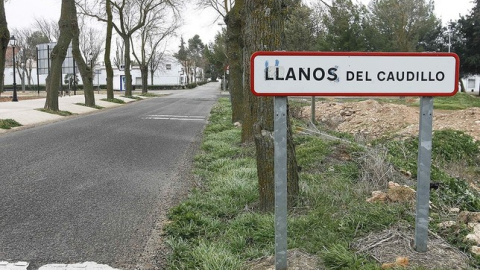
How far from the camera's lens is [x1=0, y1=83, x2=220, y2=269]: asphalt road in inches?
164

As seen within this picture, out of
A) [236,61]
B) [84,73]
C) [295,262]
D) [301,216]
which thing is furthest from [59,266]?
[84,73]

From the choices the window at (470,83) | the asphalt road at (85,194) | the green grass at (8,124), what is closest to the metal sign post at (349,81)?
the asphalt road at (85,194)

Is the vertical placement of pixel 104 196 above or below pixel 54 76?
below

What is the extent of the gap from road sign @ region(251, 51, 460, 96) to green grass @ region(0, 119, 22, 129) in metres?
12.4

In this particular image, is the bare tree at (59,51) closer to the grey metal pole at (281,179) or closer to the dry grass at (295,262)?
the dry grass at (295,262)

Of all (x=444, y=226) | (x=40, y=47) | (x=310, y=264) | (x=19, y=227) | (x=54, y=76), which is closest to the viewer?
(x=310, y=264)

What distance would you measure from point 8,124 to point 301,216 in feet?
40.2

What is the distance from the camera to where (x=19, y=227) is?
15.3 feet

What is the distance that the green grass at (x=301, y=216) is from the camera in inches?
→ 151

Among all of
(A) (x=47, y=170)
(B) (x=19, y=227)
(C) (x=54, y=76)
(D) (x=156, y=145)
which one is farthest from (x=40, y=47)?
(B) (x=19, y=227)

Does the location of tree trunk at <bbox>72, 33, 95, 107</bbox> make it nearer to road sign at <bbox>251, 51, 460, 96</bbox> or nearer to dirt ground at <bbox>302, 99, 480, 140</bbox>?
dirt ground at <bbox>302, 99, 480, 140</bbox>

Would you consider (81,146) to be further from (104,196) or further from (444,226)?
(444,226)

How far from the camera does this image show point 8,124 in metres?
14.3

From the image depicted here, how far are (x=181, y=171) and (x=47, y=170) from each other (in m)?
2.04
